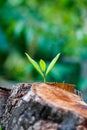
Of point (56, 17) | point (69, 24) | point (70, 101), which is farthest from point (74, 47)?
point (70, 101)

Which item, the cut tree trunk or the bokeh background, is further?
the bokeh background

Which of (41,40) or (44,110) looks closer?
(44,110)

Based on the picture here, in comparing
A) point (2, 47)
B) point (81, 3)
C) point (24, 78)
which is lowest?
point (24, 78)

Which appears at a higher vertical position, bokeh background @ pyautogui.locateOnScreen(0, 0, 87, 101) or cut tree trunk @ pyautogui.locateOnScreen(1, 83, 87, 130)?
bokeh background @ pyautogui.locateOnScreen(0, 0, 87, 101)

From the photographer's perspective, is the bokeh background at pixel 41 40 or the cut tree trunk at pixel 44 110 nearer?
the cut tree trunk at pixel 44 110

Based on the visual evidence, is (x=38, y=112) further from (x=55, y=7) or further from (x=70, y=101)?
(x=55, y=7)
